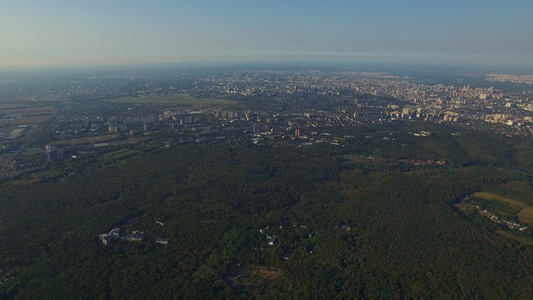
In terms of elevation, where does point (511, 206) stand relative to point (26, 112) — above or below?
above

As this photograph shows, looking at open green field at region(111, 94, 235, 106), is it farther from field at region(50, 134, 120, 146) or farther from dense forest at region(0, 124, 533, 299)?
dense forest at region(0, 124, 533, 299)

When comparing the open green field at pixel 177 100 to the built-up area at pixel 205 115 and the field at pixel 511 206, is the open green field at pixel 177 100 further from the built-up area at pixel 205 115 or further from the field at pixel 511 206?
the field at pixel 511 206

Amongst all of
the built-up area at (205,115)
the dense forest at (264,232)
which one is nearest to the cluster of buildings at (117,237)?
the dense forest at (264,232)

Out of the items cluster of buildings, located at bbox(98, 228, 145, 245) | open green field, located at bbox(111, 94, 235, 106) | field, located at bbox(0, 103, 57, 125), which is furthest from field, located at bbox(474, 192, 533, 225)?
field, located at bbox(0, 103, 57, 125)

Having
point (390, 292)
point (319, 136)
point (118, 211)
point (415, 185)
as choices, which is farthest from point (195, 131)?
point (390, 292)

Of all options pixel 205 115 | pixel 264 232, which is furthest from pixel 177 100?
pixel 264 232

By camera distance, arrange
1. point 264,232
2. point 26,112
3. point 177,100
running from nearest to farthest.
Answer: point 264,232 → point 26,112 → point 177,100

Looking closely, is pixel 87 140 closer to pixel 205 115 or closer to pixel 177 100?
pixel 205 115

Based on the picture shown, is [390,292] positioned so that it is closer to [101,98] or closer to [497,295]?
[497,295]
